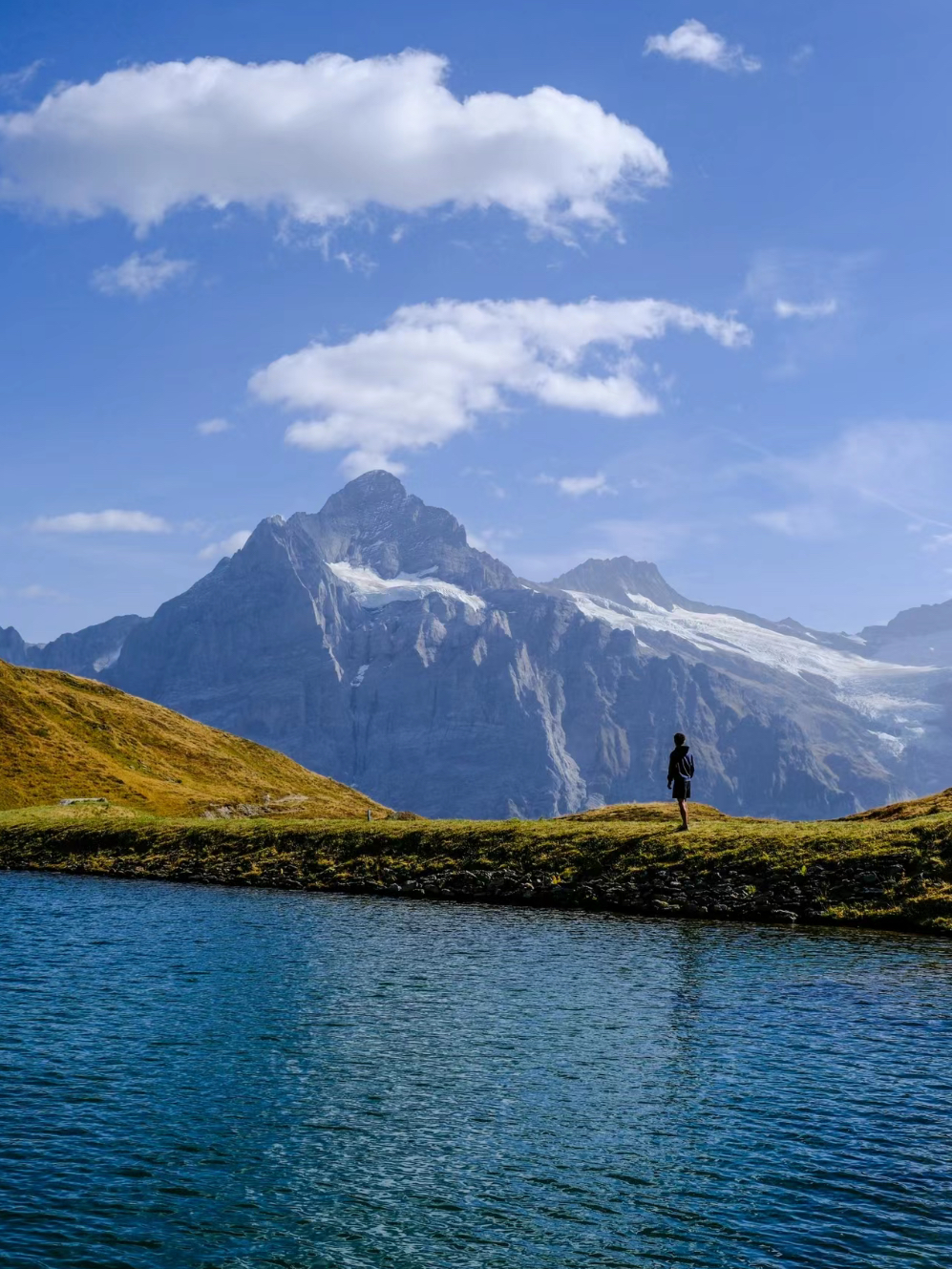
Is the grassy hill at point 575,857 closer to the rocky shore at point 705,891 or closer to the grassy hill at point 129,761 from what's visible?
the rocky shore at point 705,891

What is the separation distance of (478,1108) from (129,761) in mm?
139777

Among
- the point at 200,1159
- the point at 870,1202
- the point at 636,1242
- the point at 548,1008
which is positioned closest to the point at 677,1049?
the point at 548,1008

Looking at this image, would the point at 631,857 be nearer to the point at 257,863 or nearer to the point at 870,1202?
the point at 257,863

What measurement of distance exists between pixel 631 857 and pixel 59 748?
110529 millimetres

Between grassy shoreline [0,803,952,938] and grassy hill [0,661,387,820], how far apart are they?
3141 centimetres

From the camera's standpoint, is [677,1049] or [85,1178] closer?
[85,1178]

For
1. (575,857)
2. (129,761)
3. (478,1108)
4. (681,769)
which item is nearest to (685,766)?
(681,769)

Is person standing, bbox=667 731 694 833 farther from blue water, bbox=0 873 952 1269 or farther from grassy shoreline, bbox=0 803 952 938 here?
blue water, bbox=0 873 952 1269

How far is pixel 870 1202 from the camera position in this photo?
18.2 meters

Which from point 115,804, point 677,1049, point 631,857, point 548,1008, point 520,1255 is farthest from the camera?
point 115,804

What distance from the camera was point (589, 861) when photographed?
59.5m

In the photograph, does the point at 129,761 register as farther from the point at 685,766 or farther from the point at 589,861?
the point at 685,766

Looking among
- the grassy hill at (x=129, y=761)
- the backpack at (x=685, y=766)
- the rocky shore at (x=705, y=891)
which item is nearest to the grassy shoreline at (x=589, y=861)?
the rocky shore at (x=705, y=891)

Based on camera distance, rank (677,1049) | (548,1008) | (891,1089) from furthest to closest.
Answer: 1. (548,1008)
2. (677,1049)
3. (891,1089)
